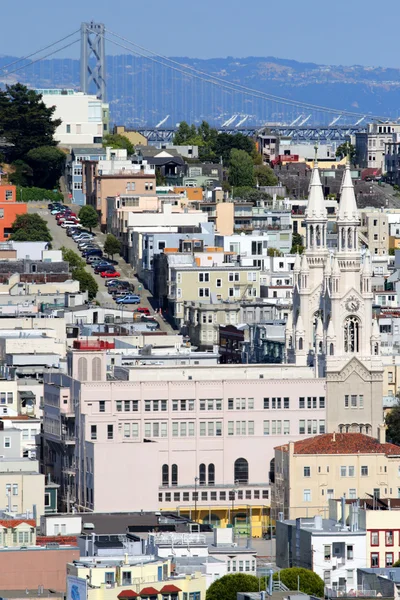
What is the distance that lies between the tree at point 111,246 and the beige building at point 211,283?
13.6 m

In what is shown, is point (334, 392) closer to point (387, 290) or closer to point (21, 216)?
point (387, 290)

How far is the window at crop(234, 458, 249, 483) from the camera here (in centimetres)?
10738

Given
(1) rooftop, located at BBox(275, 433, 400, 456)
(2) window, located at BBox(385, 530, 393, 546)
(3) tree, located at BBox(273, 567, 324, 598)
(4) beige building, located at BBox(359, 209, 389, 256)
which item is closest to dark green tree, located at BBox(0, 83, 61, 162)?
(4) beige building, located at BBox(359, 209, 389, 256)

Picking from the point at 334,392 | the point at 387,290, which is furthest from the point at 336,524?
the point at 387,290

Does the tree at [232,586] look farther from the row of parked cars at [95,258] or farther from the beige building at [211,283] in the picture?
the beige building at [211,283]

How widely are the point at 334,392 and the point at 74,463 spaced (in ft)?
35.5

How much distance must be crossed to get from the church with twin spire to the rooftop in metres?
5.81

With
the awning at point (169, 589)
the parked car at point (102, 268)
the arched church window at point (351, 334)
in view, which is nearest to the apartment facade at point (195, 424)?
the arched church window at point (351, 334)

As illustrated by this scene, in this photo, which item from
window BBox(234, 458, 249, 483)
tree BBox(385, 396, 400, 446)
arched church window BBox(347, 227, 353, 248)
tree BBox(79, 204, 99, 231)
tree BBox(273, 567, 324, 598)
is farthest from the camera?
tree BBox(79, 204, 99, 231)

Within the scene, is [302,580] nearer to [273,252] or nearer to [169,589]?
[169,589]

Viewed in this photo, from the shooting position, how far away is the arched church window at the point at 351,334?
11094 cm

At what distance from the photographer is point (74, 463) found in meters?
105

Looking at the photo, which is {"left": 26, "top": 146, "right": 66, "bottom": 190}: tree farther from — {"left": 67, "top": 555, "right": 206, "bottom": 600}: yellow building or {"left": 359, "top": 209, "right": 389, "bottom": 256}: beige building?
{"left": 67, "top": 555, "right": 206, "bottom": 600}: yellow building

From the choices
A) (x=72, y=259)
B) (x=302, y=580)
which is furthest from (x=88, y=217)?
(x=302, y=580)
